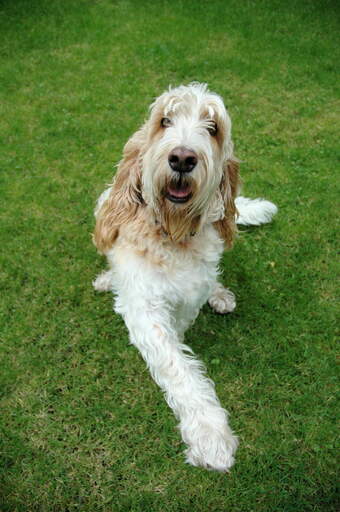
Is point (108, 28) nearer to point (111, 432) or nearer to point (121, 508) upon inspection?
point (111, 432)

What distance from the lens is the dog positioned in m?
2.36

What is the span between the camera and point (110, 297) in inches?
159

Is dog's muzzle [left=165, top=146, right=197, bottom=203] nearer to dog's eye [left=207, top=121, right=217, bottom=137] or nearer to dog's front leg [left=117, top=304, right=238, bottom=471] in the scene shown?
dog's eye [left=207, top=121, right=217, bottom=137]

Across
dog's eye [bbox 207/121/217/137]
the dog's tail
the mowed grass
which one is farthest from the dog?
the dog's tail

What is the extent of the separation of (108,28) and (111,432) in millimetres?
7104

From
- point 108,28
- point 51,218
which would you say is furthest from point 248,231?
point 108,28

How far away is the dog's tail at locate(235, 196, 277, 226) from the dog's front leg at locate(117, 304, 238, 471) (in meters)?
1.97

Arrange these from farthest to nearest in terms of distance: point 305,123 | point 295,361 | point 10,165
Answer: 1. point 305,123
2. point 10,165
3. point 295,361

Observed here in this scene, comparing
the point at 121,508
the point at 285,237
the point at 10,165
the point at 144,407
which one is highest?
the point at 10,165

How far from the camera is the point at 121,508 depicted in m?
2.94

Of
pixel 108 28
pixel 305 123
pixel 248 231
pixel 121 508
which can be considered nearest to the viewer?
pixel 121 508

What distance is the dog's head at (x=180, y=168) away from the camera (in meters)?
2.39

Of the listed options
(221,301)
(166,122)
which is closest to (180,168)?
(166,122)

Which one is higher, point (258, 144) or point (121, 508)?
point (258, 144)
